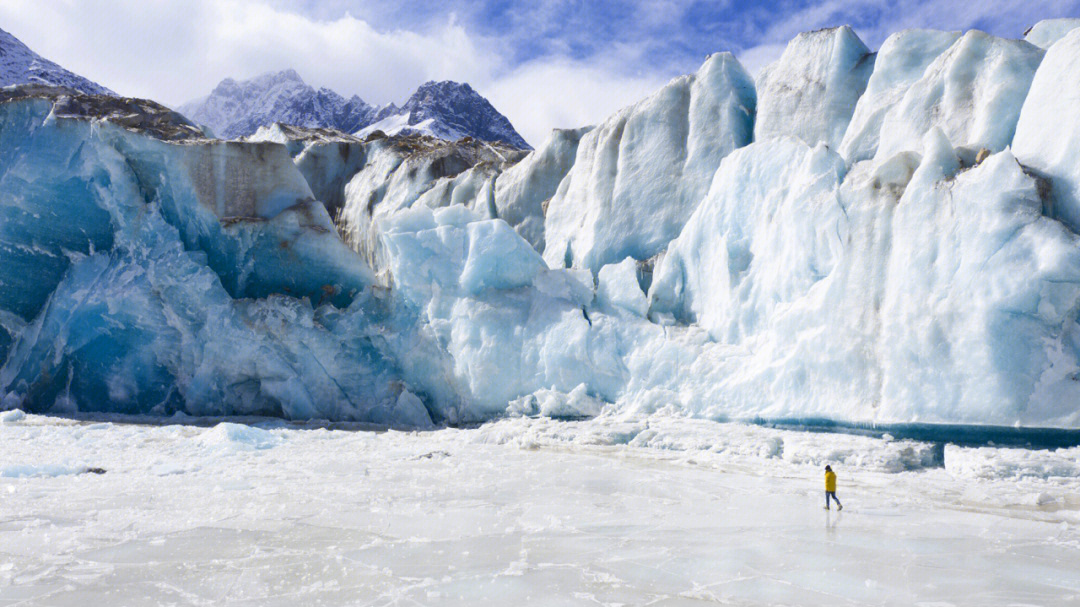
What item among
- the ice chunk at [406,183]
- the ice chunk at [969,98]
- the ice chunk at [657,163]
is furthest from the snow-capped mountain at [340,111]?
the ice chunk at [969,98]

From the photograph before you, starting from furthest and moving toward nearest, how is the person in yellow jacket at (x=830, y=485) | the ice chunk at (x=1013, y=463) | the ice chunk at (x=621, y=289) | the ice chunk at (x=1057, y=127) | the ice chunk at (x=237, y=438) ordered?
the ice chunk at (x=621, y=289), the ice chunk at (x=237, y=438), the ice chunk at (x=1057, y=127), the ice chunk at (x=1013, y=463), the person in yellow jacket at (x=830, y=485)

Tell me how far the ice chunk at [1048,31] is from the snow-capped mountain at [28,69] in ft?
144

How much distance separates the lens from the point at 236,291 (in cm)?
1889

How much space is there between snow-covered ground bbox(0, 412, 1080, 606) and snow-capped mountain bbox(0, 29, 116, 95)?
38195mm

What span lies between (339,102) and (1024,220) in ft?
259

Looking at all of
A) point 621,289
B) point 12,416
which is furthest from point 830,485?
point 12,416

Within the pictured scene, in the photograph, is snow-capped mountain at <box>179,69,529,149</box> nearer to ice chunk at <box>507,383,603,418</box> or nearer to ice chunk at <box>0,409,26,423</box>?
ice chunk at <box>0,409,26,423</box>

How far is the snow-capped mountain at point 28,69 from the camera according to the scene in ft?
137

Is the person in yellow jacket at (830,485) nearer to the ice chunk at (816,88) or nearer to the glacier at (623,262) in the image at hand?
the glacier at (623,262)

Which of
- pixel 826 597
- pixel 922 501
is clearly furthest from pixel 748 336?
pixel 826 597

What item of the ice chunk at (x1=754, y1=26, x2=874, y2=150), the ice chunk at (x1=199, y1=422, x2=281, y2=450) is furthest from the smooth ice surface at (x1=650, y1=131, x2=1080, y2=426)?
the ice chunk at (x1=199, y1=422, x2=281, y2=450)

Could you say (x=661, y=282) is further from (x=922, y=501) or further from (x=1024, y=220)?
(x=922, y=501)

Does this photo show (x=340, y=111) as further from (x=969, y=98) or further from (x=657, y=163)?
(x=969, y=98)

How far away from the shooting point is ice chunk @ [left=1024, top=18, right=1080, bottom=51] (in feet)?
46.3
